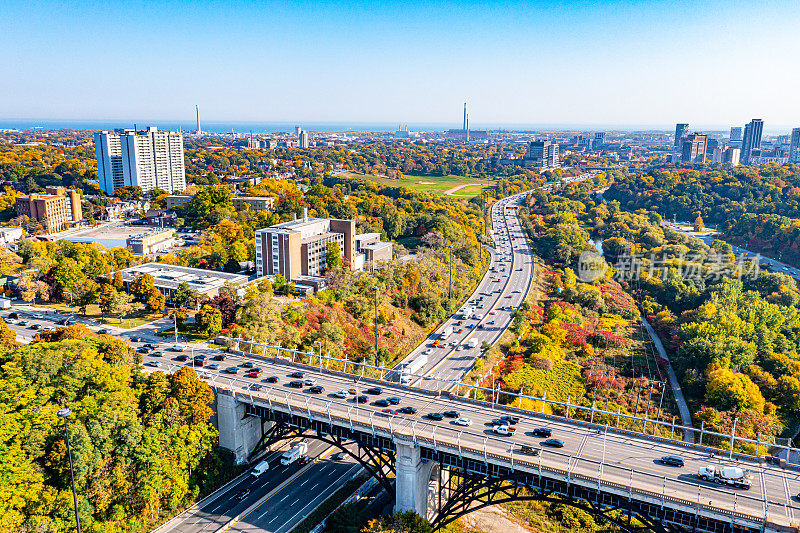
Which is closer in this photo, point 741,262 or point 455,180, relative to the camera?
point 741,262

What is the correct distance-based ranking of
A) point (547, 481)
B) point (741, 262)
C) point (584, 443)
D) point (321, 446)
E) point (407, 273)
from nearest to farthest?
point (547, 481) < point (584, 443) < point (321, 446) < point (407, 273) < point (741, 262)

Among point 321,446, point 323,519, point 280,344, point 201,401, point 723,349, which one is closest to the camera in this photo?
point 323,519

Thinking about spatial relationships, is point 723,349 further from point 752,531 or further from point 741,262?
point 741,262

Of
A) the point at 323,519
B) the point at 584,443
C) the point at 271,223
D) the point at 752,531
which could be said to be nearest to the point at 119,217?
the point at 271,223

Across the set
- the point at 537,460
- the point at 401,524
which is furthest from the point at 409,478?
the point at 537,460

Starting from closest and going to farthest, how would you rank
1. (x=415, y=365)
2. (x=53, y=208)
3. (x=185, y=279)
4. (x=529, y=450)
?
(x=529, y=450), (x=415, y=365), (x=185, y=279), (x=53, y=208)

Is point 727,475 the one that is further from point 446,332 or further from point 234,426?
point 446,332
